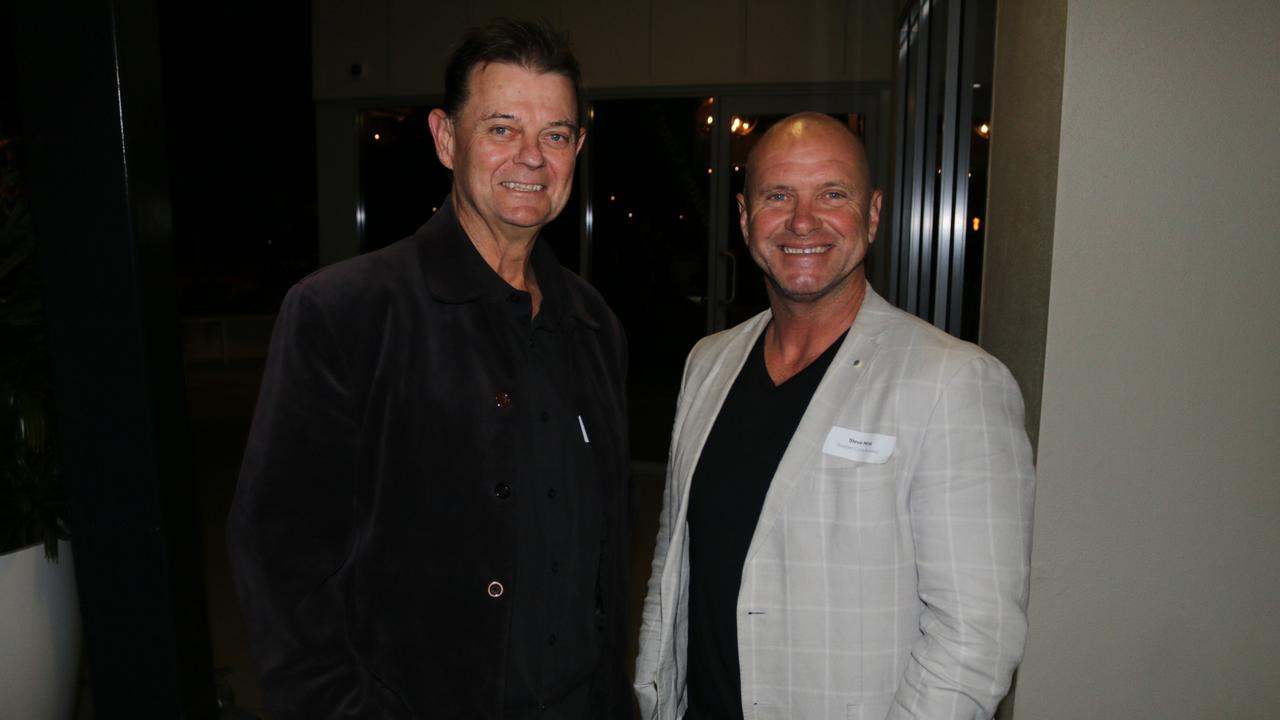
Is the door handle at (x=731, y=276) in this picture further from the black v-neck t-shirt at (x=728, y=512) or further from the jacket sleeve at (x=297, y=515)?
the jacket sleeve at (x=297, y=515)

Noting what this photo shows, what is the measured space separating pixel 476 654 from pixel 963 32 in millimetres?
2721

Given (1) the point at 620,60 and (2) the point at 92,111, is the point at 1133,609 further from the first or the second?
(1) the point at 620,60

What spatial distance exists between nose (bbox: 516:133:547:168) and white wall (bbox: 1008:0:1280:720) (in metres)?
1.32

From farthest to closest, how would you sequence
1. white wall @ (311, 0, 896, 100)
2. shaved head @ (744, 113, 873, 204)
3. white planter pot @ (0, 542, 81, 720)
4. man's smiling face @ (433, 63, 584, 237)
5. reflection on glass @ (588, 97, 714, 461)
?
1. reflection on glass @ (588, 97, 714, 461)
2. white wall @ (311, 0, 896, 100)
3. white planter pot @ (0, 542, 81, 720)
4. shaved head @ (744, 113, 873, 204)
5. man's smiling face @ (433, 63, 584, 237)

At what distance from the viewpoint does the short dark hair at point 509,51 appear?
4.80 feet

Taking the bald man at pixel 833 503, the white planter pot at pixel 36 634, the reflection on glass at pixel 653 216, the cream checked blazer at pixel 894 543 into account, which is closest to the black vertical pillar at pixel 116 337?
the white planter pot at pixel 36 634

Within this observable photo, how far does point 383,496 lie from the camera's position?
1.35 meters

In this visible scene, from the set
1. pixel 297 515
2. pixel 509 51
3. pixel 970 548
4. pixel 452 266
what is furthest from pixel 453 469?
pixel 970 548

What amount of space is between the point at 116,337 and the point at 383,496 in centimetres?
85

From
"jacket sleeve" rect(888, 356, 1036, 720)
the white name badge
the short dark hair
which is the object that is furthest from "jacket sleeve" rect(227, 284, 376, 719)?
"jacket sleeve" rect(888, 356, 1036, 720)

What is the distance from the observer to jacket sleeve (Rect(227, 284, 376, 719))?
4.10 ft

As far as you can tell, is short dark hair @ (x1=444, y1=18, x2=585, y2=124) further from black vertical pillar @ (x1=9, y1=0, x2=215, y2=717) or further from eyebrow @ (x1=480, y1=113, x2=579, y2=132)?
black vertical pillar @ (x1=9, y1=0, x2=215, y2=717)

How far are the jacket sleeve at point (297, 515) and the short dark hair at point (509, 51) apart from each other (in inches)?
19.6

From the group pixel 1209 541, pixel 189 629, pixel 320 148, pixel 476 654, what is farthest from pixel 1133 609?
pixel 320 148
